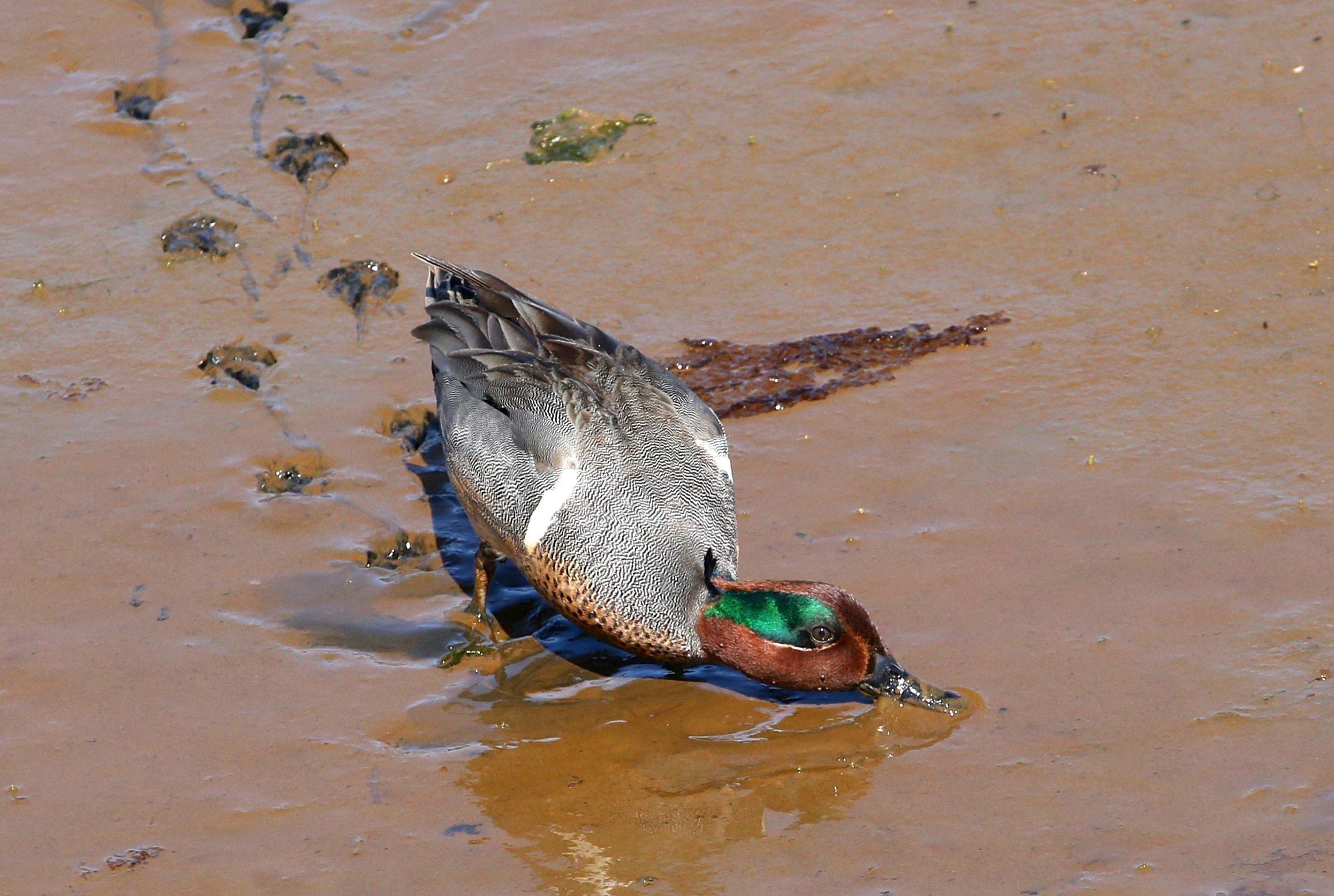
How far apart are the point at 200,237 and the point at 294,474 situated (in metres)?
1.75

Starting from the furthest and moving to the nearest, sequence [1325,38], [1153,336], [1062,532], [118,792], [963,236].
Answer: [1325,38], [963,236], [1153,336], [1062,532], [118,792]

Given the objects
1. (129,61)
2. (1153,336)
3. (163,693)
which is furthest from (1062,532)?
(129,61)

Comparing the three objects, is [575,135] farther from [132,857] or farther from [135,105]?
[132,857]

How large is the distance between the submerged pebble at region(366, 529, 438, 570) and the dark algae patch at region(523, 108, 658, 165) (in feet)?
8.28

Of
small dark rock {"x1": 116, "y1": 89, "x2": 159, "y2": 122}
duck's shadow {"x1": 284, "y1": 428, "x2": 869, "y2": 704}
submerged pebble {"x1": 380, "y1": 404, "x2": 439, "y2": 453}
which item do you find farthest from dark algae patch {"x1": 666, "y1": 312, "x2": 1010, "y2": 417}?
small dark rock {"x1": 116, "y1": 89, "x2": 159, "y2": 122}

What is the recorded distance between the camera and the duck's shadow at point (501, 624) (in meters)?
4.67

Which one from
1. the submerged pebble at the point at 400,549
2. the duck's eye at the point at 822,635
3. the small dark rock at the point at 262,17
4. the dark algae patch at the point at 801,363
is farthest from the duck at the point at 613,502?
the small dark rock at the point at 262,17

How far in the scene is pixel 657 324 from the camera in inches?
242

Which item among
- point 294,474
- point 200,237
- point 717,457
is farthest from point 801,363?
point 200,237

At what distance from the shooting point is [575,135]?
7.19 meters

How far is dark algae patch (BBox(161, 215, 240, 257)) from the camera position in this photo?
6.60m

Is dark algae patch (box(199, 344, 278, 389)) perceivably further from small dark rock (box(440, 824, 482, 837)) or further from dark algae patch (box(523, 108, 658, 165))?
small dark rock (box(440, 824, 482, 837))

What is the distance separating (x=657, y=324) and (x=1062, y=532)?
202cm

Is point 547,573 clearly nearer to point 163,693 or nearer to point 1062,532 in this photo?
point 163,693
